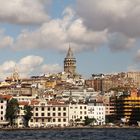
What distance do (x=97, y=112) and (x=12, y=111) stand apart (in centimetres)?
2875

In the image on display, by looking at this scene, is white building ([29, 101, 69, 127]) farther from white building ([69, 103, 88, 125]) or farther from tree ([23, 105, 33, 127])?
tree ([23, 105, 33, 127])

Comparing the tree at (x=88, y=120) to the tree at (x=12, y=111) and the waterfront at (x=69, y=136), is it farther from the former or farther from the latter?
the waterfront at (x=69, y=136)

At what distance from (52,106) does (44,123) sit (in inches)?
169

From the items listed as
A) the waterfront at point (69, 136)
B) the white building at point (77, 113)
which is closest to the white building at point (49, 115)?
the white building at point (77, 113)

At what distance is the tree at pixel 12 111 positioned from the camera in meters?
134

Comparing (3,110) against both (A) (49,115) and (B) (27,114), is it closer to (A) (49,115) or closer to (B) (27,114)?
(B) (27,114)

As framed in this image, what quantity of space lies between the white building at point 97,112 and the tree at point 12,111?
22.6 meters

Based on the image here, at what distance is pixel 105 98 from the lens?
18738cm

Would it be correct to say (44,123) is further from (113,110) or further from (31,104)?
(113,110)

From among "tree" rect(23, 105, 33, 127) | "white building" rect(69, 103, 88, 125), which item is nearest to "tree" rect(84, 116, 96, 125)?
"white building" rect(69, 103, 88, 125)

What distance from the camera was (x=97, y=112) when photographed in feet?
510

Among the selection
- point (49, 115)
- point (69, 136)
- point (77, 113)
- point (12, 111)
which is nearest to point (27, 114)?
point (12, 111)

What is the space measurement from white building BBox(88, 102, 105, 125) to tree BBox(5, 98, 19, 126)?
74.2 ft

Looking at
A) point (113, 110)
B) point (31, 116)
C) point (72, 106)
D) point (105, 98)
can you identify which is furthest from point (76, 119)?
point (105, 98)
